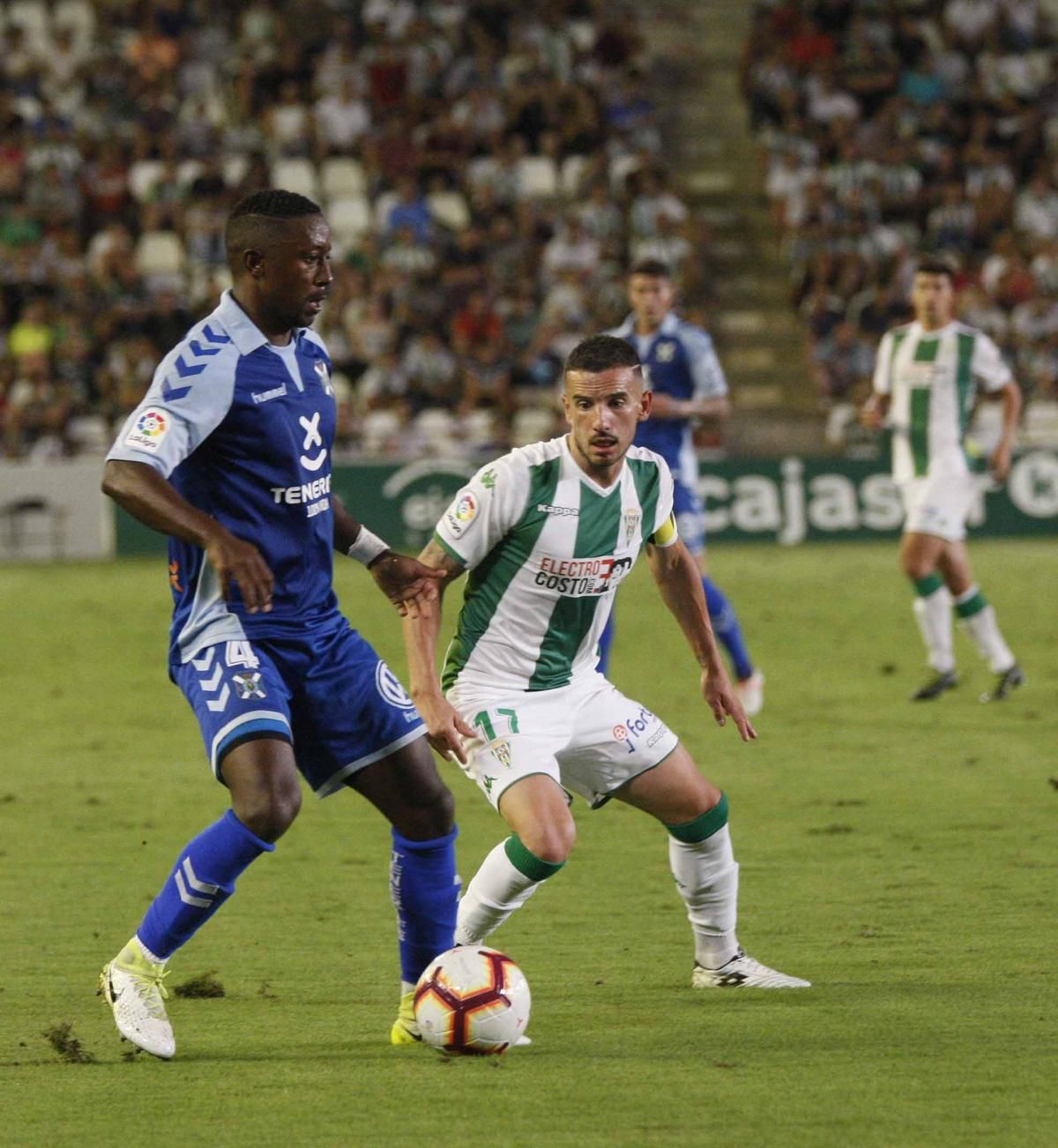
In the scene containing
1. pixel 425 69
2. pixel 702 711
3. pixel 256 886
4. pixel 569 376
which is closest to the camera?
pixel 569 376

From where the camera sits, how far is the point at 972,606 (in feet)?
37.8

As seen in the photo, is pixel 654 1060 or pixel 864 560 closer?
pixel 654 1060

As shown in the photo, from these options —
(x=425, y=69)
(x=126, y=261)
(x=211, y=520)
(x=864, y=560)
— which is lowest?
(x=864, y=560)

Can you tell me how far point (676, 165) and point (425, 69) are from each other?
12.1 ft

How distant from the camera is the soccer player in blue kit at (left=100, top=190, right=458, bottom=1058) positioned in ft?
16.3

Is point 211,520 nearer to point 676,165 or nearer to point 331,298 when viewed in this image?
point 331,298

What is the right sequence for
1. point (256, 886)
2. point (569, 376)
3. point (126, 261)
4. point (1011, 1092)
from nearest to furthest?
point (1011, 1092) < point (569, 376) < point (256, 886) < point (126, 261)

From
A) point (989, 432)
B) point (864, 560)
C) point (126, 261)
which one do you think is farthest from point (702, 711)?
point (126, 261)

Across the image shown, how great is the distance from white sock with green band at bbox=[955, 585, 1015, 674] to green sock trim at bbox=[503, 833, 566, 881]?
21.9 ft

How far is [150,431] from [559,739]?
1.47 metres

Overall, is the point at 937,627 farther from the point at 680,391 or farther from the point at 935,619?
the point at 680,391

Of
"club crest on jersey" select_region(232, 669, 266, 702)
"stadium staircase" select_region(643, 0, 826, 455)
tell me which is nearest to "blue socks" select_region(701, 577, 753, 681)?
"club crest on jersey" select_region(232, 669, 266, 702)

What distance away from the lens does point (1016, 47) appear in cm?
2594

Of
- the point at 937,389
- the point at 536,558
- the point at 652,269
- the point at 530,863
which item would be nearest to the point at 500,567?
the point at 536,558
